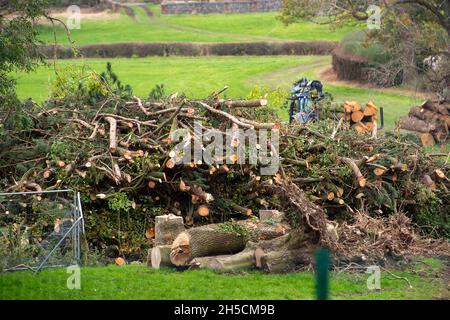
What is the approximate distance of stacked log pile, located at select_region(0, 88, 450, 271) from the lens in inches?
669

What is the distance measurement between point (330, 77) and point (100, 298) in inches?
1465

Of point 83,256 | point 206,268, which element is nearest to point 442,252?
point 206,268

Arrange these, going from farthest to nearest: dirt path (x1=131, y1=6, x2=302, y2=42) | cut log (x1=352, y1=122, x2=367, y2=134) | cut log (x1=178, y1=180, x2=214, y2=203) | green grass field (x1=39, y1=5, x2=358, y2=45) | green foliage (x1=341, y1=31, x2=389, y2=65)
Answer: dirt path (x1=131, y1=6, x2=302, y2=42) → green grass field (x1=39, y1=5, x2=358, y2=45) → green foliage (x1=341, y1=31, x2=389, y2=65) → cut log (x1=352, y1=122, x2=367, y2=134) → cut log (x1=178, y1=180, x2=214, y2=203)

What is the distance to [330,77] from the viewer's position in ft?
158

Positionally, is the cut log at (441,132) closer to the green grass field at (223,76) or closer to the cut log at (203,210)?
the green grass field at (223,76)

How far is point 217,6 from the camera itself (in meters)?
79.0

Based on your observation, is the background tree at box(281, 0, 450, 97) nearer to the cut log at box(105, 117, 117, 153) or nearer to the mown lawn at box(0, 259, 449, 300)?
the cut log at box(105, 117, 117, 153)

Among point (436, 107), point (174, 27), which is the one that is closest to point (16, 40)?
point (436, 107)

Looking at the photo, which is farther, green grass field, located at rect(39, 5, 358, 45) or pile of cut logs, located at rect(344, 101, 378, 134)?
green grass field, located at rect(39, 5, 358, 45)

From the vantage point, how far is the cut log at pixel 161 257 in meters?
14.0

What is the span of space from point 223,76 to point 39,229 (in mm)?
33405

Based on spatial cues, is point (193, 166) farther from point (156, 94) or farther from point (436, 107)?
point (436, 107)
